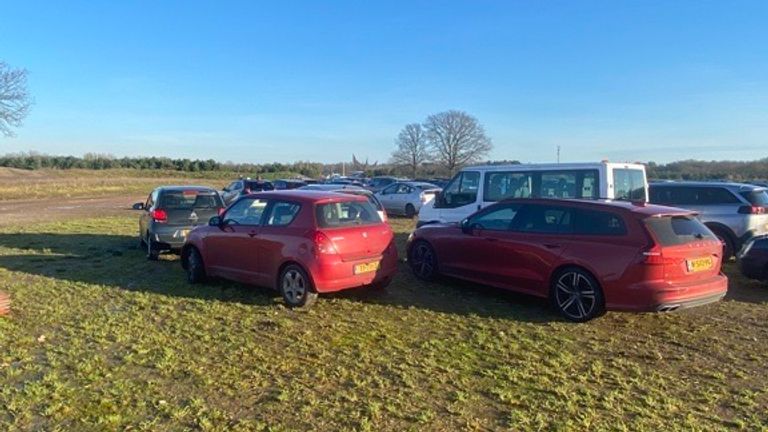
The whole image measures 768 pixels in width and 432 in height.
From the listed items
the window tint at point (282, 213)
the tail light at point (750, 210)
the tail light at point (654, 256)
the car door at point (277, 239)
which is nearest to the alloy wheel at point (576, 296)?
the tail light at point (654, 256)

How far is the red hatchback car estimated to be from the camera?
7395 millimetres

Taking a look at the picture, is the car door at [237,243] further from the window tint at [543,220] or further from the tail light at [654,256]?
the tail light at [654,256]

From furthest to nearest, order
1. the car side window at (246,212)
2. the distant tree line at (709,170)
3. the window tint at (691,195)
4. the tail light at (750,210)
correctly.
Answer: the distant tree line at (709,170)
the window tint at (691,195)
the tail light at (750,210)
the car side window at (246,212)

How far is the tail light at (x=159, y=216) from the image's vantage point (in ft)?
38.2

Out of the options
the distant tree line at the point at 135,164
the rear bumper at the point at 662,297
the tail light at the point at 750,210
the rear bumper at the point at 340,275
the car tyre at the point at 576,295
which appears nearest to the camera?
the rear bumper at the point at 662,297

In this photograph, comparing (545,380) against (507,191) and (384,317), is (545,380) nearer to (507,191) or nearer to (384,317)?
(384,317)

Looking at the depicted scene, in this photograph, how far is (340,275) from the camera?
7.44 m

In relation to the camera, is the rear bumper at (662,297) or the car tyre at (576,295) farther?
the car tyre at (576,295)

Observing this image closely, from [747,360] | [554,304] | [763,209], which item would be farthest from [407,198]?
[747,360]

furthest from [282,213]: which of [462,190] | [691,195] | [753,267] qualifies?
[691,195]

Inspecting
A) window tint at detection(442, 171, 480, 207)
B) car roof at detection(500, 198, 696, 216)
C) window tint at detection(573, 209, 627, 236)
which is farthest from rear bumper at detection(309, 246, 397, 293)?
window tint at detection(442, 171, 480, 207)

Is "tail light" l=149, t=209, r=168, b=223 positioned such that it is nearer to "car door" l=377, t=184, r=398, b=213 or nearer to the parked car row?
the parked car row

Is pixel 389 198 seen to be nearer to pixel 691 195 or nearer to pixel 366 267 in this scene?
pixel 691 195

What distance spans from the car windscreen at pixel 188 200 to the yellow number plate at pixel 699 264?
29.8ft
